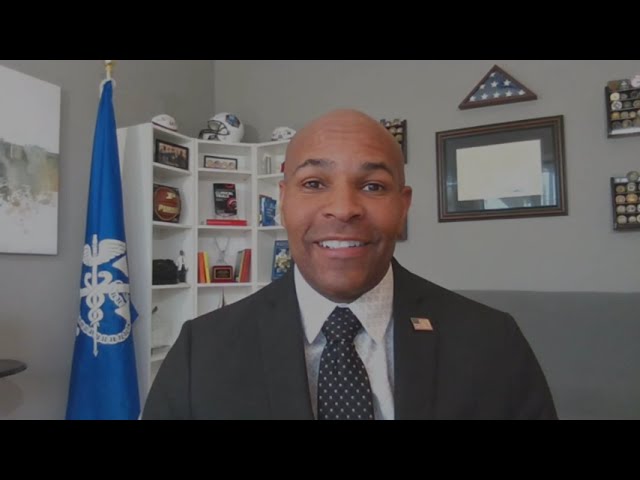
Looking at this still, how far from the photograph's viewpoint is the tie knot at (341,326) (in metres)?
0.66

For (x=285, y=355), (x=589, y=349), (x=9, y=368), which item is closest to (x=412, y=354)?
(x=285, y=355)

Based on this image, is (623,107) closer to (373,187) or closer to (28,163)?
(373,187)

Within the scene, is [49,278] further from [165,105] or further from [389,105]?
[389,105]

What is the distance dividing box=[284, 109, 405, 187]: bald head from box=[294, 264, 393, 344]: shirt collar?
0.17 meters

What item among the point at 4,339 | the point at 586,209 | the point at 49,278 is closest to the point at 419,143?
the point at 586,209

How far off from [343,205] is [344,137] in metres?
0.11

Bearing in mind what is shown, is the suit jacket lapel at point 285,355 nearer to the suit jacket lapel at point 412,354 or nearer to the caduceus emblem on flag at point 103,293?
the suit jacket lapel at point 412,354

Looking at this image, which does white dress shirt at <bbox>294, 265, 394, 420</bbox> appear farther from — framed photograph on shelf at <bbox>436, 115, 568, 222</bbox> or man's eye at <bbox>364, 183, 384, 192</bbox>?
framed photograph on shelf at <bbox>436, 115, 568, 222</bbox>

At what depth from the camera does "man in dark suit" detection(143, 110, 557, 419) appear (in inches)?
24.7

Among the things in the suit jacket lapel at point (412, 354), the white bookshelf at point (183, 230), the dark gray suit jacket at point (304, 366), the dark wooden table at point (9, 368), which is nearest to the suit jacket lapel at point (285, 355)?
the dark gray suit jacket at point (304, 366)

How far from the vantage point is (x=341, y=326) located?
67 cm

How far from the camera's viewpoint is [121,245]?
1.97 meters

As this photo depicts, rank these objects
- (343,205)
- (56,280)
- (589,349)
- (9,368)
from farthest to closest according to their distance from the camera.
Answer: (56,280), (589,349), (9,368), (343,205)
